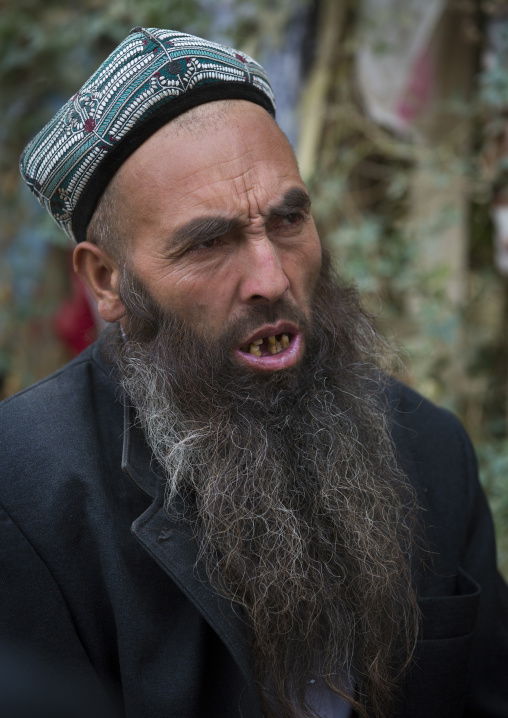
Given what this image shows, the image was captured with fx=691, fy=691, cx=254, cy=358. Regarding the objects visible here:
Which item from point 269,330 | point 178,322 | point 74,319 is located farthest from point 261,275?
point 74,319

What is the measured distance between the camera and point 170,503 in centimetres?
160

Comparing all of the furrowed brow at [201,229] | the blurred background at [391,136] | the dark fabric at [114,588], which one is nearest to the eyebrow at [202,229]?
the furrowed brow at [201,229]

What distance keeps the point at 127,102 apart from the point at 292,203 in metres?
0.47

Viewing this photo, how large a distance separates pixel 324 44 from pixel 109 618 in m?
3.13

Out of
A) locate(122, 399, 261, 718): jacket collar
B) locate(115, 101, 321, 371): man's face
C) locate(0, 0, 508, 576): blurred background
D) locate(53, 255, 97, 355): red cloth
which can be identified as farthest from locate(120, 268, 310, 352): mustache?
locate(53, 255, 97, 355): red cloth

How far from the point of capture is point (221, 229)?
165 centimetres

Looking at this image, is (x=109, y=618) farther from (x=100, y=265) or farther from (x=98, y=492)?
(x=100, y=265)

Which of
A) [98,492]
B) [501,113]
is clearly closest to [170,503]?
[98,492]

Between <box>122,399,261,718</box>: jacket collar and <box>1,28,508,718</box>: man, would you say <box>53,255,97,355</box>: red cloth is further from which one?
<box>122,399,261,718</box>: jacket collar

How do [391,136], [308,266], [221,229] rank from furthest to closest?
[391,136]
[308,266]
[221,229]

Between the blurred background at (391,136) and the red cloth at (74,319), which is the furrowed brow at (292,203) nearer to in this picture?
the blurred background at (391,136)

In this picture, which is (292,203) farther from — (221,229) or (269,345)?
(269,345)

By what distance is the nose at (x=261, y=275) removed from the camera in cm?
165

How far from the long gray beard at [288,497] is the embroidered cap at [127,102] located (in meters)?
0.30
